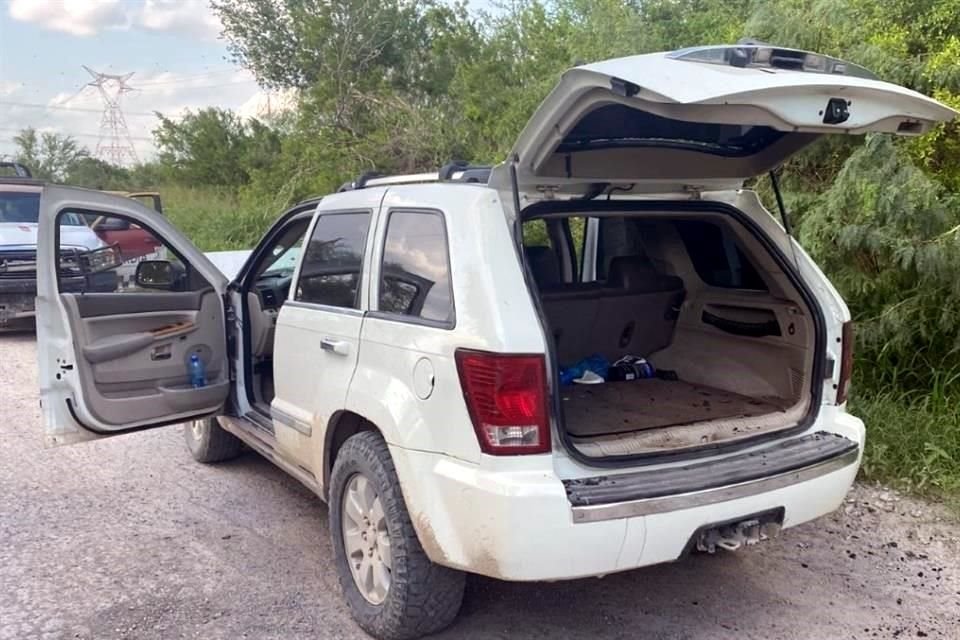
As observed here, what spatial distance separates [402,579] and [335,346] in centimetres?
104

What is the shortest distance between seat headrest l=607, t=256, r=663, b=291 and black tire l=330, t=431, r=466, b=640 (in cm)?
172

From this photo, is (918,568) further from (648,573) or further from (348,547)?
(348,547)

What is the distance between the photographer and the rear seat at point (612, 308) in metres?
4.16

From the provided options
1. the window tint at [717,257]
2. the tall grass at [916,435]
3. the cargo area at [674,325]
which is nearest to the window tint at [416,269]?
the cargo area at [674,325]

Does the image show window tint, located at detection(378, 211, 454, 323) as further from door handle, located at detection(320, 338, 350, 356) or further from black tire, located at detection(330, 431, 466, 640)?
black tire, located at detection(330, 431, 466, 640)

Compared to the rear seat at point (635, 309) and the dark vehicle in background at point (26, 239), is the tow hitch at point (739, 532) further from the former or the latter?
the dark vehicle in background at point (26, 239)

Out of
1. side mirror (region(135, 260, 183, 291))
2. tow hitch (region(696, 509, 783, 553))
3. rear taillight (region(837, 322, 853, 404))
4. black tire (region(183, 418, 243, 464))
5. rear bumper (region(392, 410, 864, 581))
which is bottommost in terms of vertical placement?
black tire (region(183, 418, 243, 464))

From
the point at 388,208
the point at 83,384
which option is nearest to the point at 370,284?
the point at 388,208

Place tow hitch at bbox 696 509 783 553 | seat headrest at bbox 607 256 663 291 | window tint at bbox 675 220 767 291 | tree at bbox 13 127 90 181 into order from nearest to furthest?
tow hitch at bbox 696 509 783 553
window tint at bbox 675 220 767 291
seat headrest at bbox 607 256 663 291
tree at bbox 13 127 90 181

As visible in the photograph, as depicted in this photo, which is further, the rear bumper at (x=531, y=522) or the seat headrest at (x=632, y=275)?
the seat headrest at (x=632, y=275)

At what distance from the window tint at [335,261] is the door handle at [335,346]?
0.55 ft

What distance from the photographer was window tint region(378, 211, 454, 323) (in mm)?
2994

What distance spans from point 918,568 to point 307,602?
2.91m

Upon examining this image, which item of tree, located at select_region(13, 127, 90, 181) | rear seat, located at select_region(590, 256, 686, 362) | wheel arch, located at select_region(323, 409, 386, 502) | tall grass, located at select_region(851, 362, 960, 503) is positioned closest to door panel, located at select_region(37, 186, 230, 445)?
wheel arch, located at select_region(323, 409, 386, 502)
